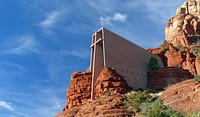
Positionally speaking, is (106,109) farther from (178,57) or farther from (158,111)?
(178,57)

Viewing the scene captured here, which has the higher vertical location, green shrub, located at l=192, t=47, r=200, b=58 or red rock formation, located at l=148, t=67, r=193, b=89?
green shrub, located at l=192, t=47, r=200, b=58

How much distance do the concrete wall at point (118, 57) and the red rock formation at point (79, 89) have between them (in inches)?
64.6

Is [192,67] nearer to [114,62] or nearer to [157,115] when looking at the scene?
[114,62]

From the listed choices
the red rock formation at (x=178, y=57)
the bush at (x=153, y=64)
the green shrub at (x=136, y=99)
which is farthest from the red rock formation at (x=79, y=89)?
the red rock formation at (x=178, y=57)

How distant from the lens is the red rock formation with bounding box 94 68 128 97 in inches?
1626

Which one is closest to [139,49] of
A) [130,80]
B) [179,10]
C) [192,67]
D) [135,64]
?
[135,64]

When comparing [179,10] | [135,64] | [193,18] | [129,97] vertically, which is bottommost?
[129,97]

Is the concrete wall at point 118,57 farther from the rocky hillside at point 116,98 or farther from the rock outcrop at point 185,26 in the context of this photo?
the rock outcrop at point 185,26

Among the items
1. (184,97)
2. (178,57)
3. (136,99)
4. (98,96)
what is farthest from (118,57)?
(178,57)

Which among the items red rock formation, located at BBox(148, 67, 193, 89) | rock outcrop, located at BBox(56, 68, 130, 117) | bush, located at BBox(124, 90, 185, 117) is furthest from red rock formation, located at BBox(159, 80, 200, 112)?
red rock formation, located at BBox(148, 67, 193, 89)

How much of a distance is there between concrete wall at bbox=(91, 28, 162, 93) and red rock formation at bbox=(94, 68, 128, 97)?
8.06ft

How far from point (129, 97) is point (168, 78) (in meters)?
15.5

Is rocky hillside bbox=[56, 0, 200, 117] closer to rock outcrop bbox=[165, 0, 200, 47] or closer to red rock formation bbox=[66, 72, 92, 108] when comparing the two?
red rock formation bbox=[66, 72, 92, 108]

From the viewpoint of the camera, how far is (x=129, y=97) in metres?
37.3
